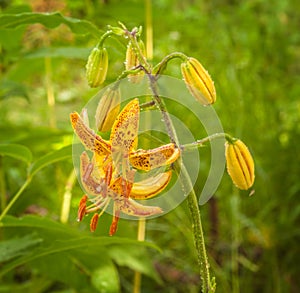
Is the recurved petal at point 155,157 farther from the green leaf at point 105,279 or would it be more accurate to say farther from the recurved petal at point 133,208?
the green leaf at point 105,279

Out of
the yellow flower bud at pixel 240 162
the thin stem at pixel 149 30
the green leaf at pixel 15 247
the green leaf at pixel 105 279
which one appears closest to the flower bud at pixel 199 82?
the yellow flower bud at pixel 240 162

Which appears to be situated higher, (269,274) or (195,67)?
(195,67)

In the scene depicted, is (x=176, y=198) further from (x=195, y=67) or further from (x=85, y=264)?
→ (x=195, y=67)

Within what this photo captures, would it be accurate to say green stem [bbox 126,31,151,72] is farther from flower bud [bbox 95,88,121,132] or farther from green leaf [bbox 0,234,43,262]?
green leaf [bbox 0,234,43,262]

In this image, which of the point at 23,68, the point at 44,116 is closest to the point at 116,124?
the point at 23,68

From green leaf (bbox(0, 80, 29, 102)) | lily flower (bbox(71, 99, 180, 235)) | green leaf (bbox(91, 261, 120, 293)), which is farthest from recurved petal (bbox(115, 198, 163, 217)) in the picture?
green leaf (bbox(0, 80, 29, 102))

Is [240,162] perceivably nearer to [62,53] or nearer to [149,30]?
[62,53]

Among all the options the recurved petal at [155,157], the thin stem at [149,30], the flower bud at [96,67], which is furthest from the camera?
the thin stem at [149,30]
